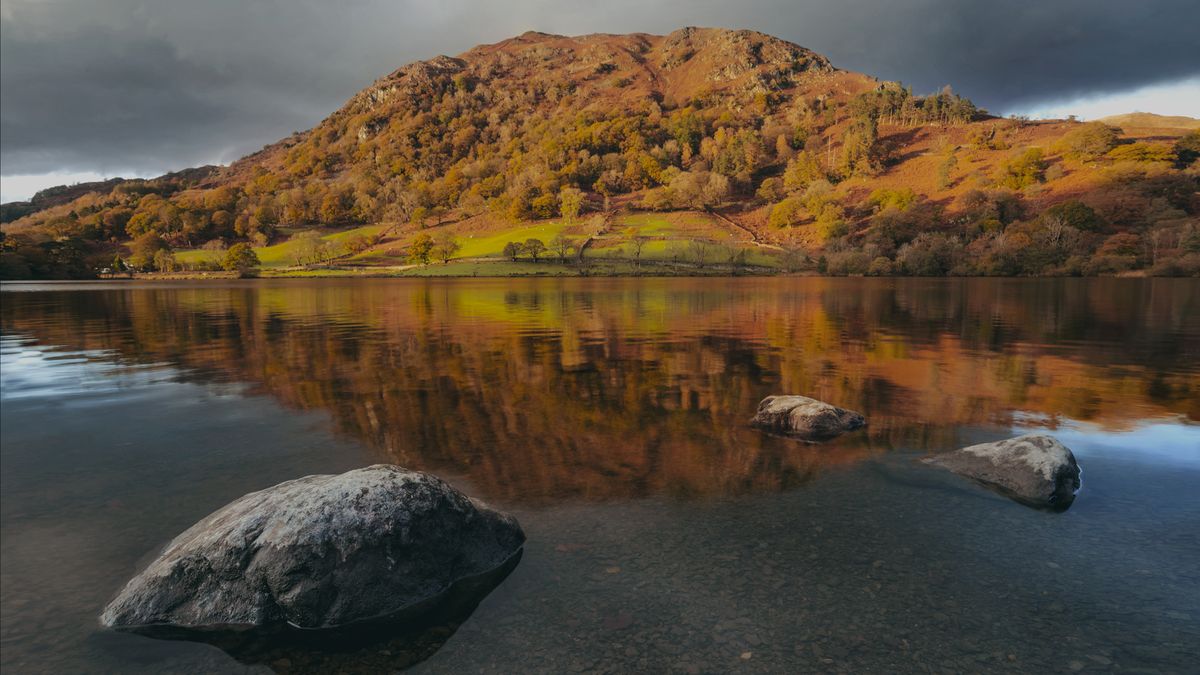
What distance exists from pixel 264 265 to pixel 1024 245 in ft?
734

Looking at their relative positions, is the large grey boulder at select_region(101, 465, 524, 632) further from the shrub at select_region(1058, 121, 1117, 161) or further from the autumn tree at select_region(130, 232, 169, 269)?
the shrub at select_region(1058, 121, 1117, 161)

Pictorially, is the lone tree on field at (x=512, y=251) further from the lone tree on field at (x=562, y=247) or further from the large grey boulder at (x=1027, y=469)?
the large grey boulder at (x=1027, y=469)

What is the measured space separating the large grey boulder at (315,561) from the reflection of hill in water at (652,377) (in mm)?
2822

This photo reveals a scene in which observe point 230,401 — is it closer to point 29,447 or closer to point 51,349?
point 29,447

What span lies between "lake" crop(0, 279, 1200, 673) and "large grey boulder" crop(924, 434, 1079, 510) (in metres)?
0.49

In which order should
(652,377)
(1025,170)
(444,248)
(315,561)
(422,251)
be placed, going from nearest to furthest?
(315,561) < (652,377) < (422,251) < (1025,170) < (444,248)

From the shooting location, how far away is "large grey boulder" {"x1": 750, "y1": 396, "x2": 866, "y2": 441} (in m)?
14.4

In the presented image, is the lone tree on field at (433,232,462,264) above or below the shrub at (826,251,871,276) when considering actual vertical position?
above

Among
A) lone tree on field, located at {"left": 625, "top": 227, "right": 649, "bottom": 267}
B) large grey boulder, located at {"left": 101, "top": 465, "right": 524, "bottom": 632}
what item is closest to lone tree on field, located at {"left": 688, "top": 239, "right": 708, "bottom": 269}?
lone tree on field, located at {"left": 625, "top": 227, "right": 649, "bottom": 267}

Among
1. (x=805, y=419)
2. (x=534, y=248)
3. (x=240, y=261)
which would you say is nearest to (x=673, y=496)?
(x=805, y=419)

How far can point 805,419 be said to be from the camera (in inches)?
571

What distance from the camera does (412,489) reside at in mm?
Answer: 8391

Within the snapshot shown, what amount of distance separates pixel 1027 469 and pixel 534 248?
541ft

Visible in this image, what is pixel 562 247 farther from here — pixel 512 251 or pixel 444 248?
pixel 444 248
